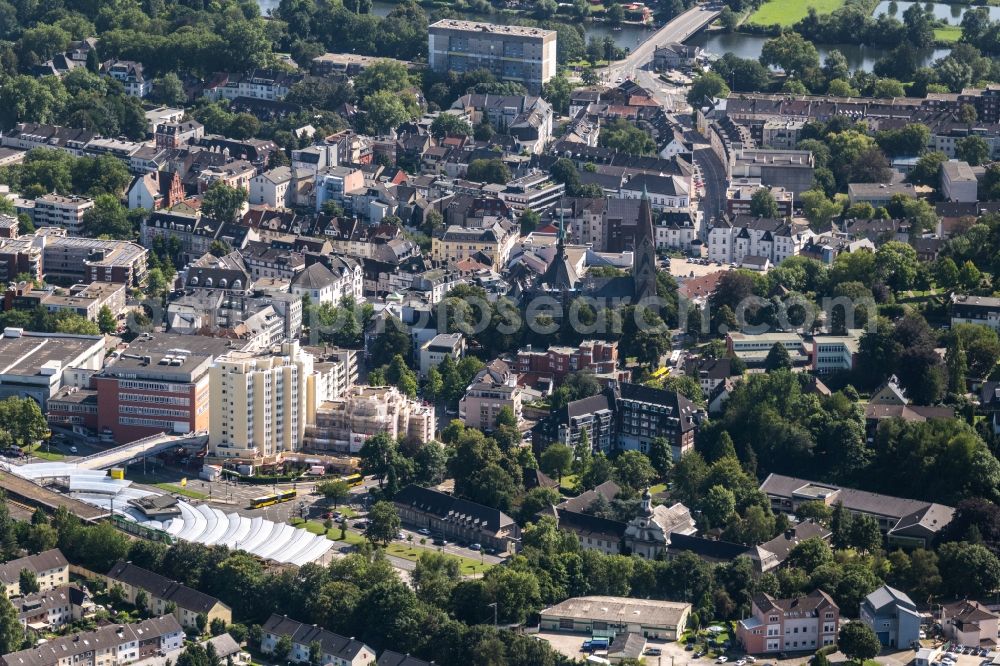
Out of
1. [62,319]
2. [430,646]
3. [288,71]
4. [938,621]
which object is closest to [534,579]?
[430,646]

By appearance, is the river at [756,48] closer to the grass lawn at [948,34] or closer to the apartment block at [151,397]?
the grass lawn at [948,34]

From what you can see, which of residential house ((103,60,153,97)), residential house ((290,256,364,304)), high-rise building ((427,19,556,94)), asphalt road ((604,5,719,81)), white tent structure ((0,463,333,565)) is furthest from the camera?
asphalt road ((604,5,719,81))

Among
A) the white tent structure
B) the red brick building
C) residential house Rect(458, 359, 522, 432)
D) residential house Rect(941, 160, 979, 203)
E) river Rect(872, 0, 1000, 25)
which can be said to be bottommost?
the white tent structure

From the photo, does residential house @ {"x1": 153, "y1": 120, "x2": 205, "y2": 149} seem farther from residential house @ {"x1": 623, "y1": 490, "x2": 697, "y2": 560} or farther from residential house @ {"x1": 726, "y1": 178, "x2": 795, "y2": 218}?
residential house @ {"x1": 623, "y1": 490, "x2": 697, "y2": 560}

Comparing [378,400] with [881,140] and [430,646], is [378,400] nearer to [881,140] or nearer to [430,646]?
[430,646]

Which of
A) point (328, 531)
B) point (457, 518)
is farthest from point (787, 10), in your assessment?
point (328, 531)

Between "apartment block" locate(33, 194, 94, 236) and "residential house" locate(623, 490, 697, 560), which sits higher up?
"apartment block" locate(33, 194, 94, 236)

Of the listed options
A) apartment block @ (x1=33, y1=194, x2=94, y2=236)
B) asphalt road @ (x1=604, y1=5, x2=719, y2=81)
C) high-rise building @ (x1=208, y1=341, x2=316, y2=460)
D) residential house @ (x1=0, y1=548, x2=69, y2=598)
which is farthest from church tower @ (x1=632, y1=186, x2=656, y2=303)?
asphalt road @ (x1=604, y1=5, x2=719, y2=81)
